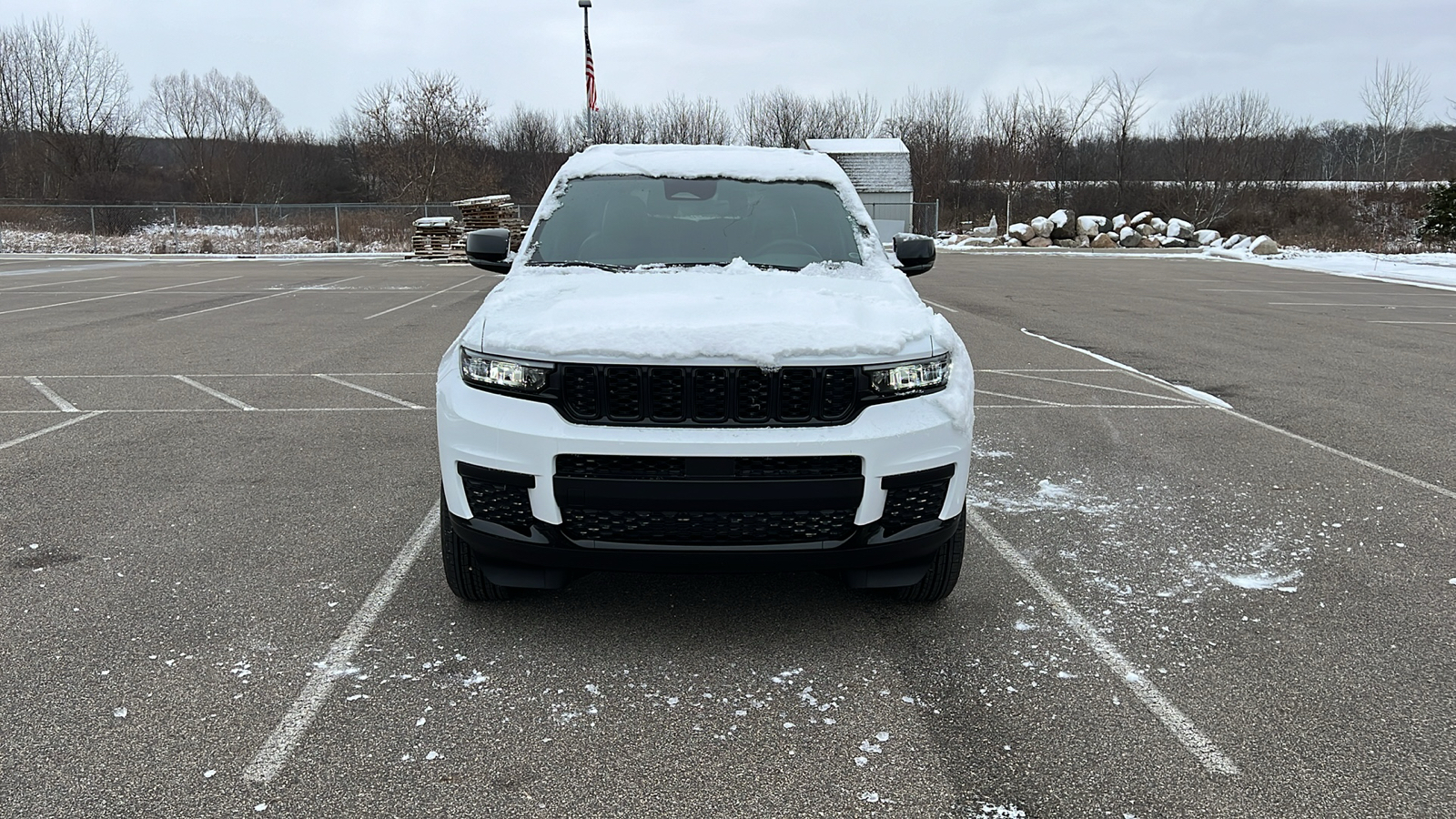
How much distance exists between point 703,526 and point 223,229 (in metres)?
42.5

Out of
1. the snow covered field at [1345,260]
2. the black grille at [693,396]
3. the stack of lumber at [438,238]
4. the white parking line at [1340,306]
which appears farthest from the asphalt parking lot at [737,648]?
the stack of lumber at [438,238]

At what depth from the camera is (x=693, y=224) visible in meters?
4.53

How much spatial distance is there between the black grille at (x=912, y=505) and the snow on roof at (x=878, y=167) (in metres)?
43.1

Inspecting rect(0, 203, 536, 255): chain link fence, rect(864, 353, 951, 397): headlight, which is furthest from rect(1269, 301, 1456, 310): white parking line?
rect(0, 203, 536, 255): chain link fence

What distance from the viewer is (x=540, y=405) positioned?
3.12m

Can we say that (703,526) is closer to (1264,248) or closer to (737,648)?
(737,648)

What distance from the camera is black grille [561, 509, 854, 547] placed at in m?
3.02

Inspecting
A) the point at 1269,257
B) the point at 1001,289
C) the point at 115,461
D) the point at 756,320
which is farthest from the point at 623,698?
the point at 1269,257

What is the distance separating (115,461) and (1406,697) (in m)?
6.76

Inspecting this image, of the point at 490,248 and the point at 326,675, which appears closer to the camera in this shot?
the point at 326,675

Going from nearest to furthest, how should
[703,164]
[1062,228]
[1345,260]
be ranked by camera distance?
[703,164], [1345,260], [1062,228]

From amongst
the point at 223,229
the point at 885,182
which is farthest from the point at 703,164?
the point at 885,182

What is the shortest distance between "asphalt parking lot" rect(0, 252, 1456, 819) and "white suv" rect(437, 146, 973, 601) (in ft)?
1.33

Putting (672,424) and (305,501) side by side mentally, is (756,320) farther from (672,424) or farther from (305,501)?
(305,501)
